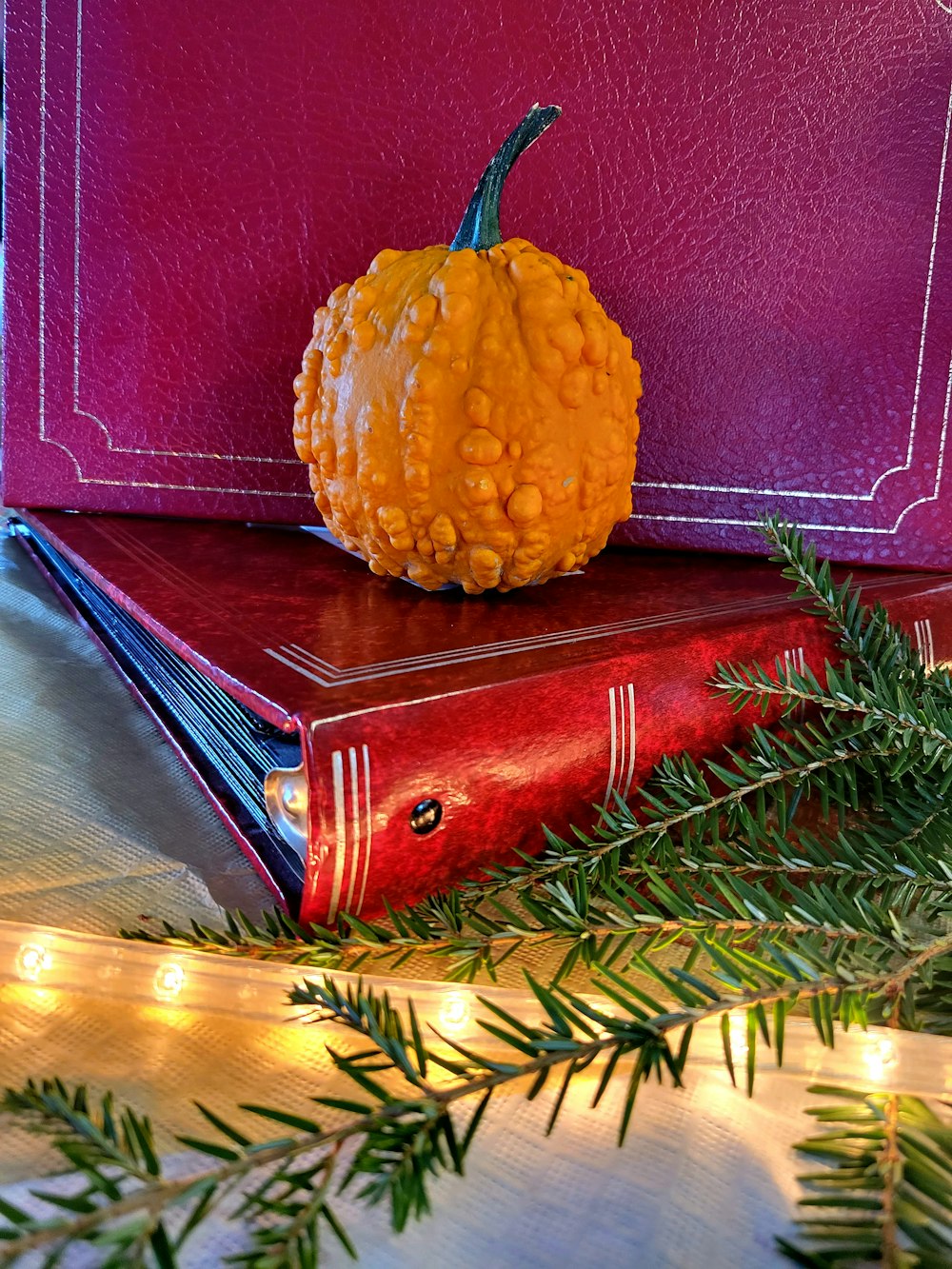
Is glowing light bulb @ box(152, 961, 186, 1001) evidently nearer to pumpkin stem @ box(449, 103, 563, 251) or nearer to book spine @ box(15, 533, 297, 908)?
book spine @ box(15, 533, 297, 908)

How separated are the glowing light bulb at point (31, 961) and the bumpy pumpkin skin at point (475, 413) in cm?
27

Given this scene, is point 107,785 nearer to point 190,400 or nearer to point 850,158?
point 190,400

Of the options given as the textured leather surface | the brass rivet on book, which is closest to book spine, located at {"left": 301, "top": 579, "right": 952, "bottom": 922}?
the brass rivet on book

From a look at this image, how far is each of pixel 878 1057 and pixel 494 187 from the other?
489 mm

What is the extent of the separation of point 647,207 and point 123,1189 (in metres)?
0.68

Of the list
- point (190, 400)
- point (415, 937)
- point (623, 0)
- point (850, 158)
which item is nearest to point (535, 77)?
point (623, 0)

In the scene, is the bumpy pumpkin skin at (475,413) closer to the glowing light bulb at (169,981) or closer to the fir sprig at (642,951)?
the fir sprig at (642,951)

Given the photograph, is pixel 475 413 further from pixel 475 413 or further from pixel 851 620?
pixel 851 620

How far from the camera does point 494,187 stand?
1.91 ft

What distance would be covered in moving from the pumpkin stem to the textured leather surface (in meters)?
0.15

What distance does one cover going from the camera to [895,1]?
0.70 m

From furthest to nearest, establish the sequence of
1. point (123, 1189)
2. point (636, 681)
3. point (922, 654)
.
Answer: point (922, 654) < point (636, 681) < point (123, 1189)

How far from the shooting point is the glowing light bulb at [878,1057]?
0.30m

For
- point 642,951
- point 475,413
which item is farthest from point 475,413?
point 642,951
